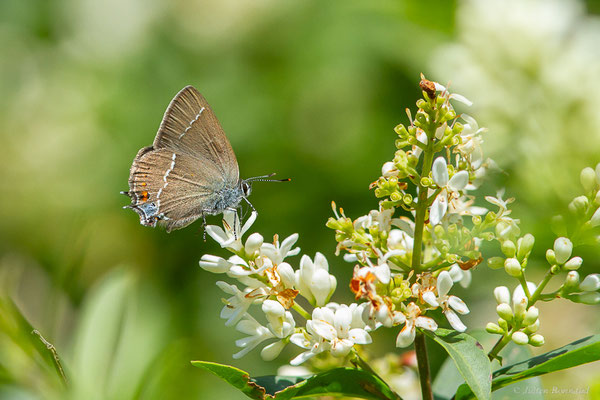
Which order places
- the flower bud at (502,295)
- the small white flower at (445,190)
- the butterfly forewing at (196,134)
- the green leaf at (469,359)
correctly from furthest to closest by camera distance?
the butterfly forewing at (196,134) → the flower bud at (502,295) → the small white flower at (445,190) → the green leaf at (469,359)

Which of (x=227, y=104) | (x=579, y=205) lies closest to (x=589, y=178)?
(x=579, y=205)

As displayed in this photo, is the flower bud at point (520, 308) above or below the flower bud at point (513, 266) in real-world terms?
below

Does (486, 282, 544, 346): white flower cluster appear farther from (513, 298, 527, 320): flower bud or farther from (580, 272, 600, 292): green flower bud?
(580, 272, 600, 292): green flower bud

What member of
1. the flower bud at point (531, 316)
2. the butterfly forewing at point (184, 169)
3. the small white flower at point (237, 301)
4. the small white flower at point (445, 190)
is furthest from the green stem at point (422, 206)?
the butterfly forewing at point (184, 169)

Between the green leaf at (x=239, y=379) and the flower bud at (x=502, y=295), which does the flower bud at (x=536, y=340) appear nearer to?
the flower bud at (x=502, y=295)

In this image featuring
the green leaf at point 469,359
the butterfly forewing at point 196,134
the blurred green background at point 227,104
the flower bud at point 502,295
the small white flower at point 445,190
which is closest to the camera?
the green leaf at point 469,359

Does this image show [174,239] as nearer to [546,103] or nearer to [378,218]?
[546,103]

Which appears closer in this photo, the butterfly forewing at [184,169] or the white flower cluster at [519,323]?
the white flower cluster at [519,323]

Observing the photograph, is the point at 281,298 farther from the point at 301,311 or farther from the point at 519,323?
the point at 519,323
